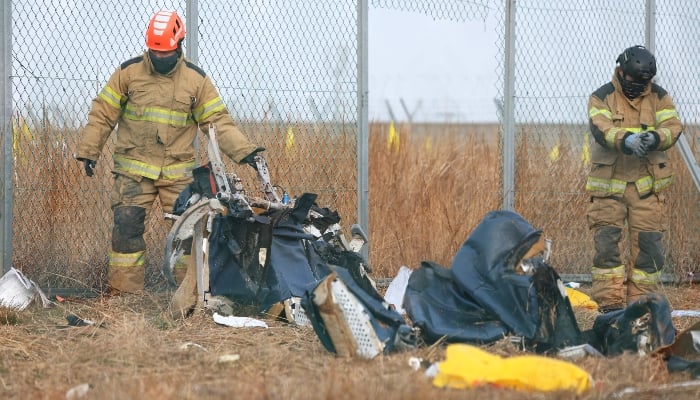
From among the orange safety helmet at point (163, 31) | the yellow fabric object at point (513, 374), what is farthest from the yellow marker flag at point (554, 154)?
the yellow fabric object at point (513, 374)

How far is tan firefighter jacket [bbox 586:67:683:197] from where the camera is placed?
7.71 m

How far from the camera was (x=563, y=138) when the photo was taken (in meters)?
9.09

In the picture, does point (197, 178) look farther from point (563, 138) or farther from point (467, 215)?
point (563, 138)

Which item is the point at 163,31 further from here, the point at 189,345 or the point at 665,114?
the point at 665,114

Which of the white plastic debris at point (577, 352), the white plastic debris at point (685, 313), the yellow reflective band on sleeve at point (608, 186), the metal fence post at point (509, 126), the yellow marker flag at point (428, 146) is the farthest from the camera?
the yellow marker flag at point (428, 146)

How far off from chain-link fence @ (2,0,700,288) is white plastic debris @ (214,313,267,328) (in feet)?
6.38

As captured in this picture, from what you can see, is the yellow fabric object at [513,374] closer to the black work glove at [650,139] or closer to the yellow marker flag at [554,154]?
the black work glove at [650,139]

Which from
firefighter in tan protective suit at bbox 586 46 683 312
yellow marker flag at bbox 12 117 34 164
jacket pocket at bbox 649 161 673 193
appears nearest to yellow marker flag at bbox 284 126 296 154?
yellow marker flag at bbox 12 117 34 164

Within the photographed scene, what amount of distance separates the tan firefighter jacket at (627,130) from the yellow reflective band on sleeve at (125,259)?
3463 mm

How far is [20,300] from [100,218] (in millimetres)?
1148

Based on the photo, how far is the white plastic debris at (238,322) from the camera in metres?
6.30

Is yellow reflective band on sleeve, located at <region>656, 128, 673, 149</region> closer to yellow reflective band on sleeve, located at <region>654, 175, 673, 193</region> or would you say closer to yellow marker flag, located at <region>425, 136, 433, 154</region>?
yellow reflective band on sleeve, located at <region>654, 175, 673, 193</region>

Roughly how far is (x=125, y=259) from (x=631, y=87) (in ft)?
13.1

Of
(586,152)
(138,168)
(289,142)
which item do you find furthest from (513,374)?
(586,152)
